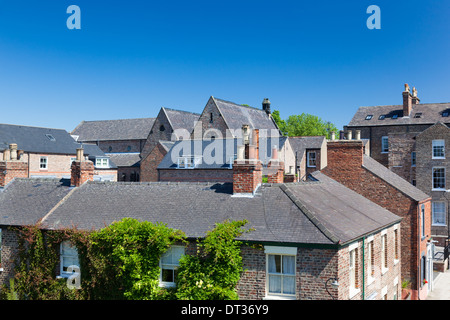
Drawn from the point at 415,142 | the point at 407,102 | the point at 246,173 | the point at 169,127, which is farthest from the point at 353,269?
the point at 407,102

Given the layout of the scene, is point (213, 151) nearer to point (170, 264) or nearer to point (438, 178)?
point (438, 178)

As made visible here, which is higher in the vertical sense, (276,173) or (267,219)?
(276,173)

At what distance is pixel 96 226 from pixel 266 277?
6.77 m

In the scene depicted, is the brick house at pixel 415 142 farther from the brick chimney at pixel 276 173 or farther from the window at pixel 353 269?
the window at pixel 353 269

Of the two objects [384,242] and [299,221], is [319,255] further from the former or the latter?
[384,242]

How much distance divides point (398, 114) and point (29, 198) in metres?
54.1

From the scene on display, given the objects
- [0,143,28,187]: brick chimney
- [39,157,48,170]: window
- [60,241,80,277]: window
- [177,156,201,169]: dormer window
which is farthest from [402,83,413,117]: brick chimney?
[60,241,80,277]: window

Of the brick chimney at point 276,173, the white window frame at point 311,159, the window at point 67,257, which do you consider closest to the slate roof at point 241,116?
the white window frame at point 311,159

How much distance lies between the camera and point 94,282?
15523 mm

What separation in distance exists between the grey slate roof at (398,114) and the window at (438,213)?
1837 centimetres

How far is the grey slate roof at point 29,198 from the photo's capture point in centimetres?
1809

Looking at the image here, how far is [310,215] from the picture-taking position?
14586mm

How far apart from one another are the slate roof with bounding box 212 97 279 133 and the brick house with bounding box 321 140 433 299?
92.4ft

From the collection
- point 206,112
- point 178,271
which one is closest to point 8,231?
point 178,271
